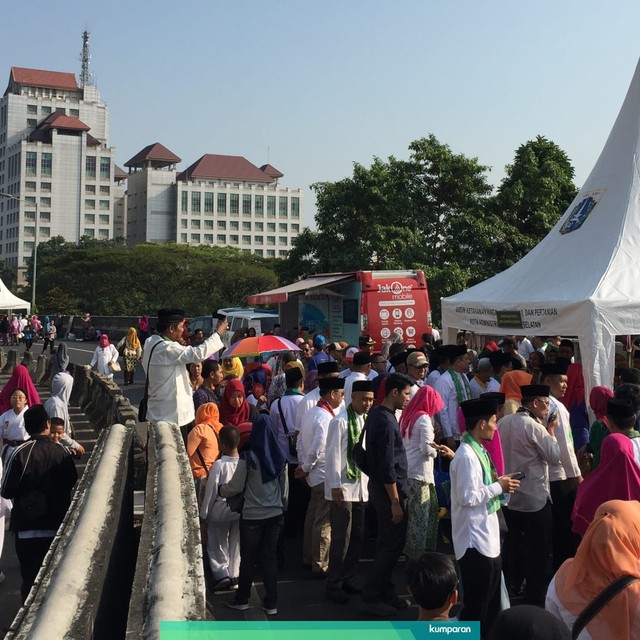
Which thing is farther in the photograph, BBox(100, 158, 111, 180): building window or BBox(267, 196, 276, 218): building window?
BBox(267, 196, 276, 218): building window

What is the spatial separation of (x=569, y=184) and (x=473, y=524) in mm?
31057

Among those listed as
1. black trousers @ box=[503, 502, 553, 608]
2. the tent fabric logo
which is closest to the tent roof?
the tent fabric logo

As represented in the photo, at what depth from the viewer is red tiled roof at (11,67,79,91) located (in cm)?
13950

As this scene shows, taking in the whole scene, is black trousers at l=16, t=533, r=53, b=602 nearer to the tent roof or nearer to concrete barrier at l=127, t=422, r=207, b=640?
concrete barrier at l=127, t=422, r=207, b=640

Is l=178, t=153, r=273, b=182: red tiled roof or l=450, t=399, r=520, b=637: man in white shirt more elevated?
l=178, t=153, r=273, b=182: red tiled roof

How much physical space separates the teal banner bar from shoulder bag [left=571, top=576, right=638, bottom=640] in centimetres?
111

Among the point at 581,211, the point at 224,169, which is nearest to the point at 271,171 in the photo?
the point at 224,169

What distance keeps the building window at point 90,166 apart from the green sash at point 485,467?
133m

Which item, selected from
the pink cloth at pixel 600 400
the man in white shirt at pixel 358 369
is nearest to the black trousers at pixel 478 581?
the pink cloth at pixel 600 400

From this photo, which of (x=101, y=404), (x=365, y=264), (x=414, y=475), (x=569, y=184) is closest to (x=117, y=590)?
(x=414, y=475)

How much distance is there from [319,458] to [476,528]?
94.0 inches

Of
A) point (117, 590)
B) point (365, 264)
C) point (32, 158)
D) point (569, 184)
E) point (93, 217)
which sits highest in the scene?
point (32, 158)

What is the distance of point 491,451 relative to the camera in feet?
20.2

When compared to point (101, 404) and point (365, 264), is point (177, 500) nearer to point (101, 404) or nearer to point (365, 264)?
point (101, 404)
